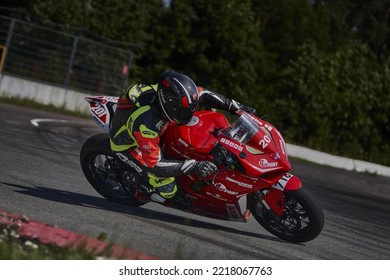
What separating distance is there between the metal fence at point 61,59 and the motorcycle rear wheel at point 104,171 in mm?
15270

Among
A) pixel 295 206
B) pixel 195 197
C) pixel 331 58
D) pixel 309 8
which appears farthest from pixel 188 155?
pixel 309 8

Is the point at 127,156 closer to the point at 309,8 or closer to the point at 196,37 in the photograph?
the point at 196,37

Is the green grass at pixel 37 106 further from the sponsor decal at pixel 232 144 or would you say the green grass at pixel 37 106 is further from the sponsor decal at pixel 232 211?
the sponsor decal at pixel 232 144

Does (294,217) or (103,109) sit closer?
(294,217)

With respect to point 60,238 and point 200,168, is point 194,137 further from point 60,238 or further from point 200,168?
point 60,238

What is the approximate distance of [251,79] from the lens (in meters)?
36.2

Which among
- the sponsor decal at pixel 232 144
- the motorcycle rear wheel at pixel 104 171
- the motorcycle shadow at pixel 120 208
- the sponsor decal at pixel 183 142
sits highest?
the sponsor decal at pixel 232 144

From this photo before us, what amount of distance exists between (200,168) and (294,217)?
3.48 feet

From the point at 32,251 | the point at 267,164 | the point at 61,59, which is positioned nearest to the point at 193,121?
the point at 267,164

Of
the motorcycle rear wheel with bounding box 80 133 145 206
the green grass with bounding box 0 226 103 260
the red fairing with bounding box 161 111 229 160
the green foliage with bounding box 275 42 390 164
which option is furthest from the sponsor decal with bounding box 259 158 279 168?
the green foliage with bounding box 275 42 390 164

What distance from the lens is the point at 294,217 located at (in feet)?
27.5

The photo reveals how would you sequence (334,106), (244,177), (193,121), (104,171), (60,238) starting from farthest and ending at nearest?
(334,106)
(104,171)
(193,121)
(244,177)
(60,238)

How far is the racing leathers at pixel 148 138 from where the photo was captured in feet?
27.6

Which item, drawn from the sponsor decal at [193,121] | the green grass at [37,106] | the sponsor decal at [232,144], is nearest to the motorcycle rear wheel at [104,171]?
the sponsor decal at [193,121]
